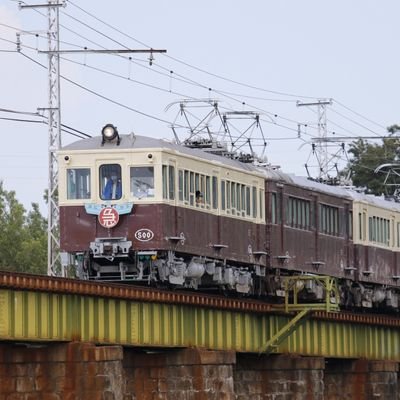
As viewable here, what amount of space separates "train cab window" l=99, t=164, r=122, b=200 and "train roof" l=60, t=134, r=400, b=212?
472 mm

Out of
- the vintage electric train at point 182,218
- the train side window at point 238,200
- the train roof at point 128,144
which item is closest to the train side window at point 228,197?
the vintage electric train at point 182,218

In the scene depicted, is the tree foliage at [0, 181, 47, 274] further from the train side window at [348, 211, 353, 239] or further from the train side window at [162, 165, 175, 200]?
the train side window at [162, 165, 175, 200]

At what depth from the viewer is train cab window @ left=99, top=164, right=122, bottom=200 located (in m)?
46.0

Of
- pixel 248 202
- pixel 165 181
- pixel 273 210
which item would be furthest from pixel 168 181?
pixel 273 210

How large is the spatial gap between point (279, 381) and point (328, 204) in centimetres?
709

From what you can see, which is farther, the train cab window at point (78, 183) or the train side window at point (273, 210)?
the train side window at point (273, 210)

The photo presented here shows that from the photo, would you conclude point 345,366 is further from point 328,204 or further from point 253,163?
point 253,163

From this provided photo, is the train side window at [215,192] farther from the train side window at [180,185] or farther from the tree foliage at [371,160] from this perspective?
the tree foliage at [371,160]

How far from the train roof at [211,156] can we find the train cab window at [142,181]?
0.58 m

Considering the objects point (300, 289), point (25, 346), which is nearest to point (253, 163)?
point (300, 289)

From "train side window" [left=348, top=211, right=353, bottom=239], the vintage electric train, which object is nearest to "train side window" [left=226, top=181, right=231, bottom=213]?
the vintage electric train

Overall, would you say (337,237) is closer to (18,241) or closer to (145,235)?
(145,235)

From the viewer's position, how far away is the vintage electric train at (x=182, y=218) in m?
45.6

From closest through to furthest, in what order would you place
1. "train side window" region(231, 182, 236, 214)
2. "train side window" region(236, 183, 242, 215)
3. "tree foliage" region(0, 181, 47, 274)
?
"train side window" region(231, 182, 236, 214) < "train side window" region(236, 183, 242, 215) < "tree foliage" region(0, 181, 47, 274)
